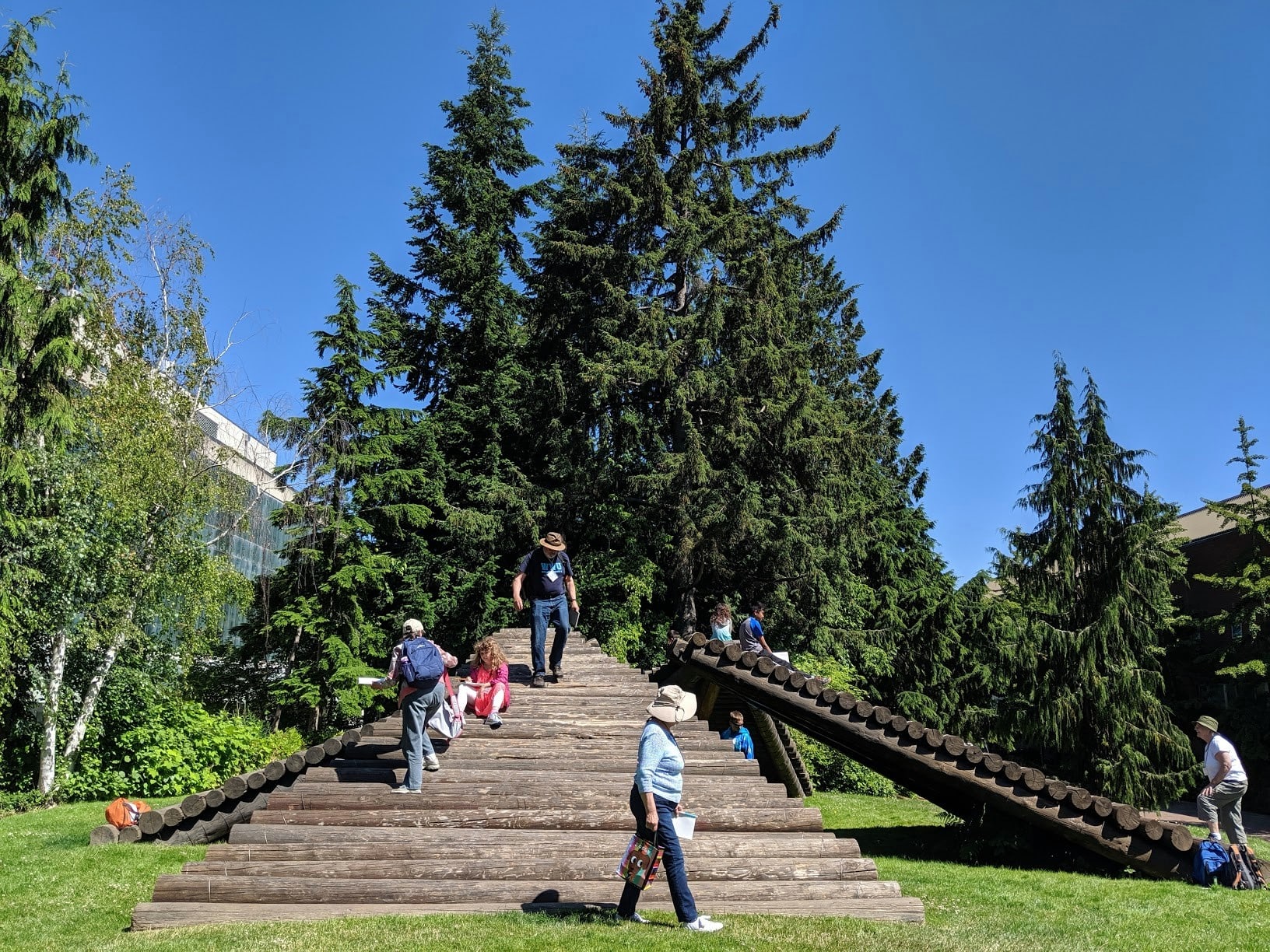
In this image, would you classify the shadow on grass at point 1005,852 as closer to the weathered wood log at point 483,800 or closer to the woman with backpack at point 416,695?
the weathered wood log at point 483,800

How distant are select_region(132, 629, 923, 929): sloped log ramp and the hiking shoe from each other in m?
0.59

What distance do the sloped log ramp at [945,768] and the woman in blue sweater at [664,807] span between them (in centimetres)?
625

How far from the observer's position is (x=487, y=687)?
11797 millimetres

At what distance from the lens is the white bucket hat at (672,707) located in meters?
7.56

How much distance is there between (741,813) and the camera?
9.34 meters

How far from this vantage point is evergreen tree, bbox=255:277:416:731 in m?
25.3

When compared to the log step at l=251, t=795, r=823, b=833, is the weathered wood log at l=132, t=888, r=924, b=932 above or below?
→ below

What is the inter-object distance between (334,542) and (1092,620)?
18.8 metres

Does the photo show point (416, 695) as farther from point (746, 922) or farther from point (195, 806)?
point (195, 806)

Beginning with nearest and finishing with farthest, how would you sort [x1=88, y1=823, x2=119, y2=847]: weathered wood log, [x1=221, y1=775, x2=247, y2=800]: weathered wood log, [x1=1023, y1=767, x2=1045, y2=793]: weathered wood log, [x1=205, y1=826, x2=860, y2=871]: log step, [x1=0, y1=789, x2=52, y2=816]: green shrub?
[x1=205, y1=826, x2=860, y2=871]: log step → [x1=1023, y1=767, x2=1045, y2=793]: weathered wood log → [x1=221, y1=775, x2=247, y2=800]: weathered wood log → [x1=88, y1=823, x2=119, y2=847]: weathered wood log → [x1=0, y1=789, x2=52, y2=816]: green shrub

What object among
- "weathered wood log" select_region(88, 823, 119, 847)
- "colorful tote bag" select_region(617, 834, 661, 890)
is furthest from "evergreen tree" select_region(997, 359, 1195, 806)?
"weathered wood log" select_region(88, 823, 119, 847)

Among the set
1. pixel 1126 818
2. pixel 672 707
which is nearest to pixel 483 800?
pixel 672 707

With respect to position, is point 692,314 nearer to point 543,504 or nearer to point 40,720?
point 543,504

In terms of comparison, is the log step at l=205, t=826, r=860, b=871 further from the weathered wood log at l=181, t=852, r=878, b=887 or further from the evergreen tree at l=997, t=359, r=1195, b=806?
the evergreen tree at l=997, t=359, r=1195, b=806
